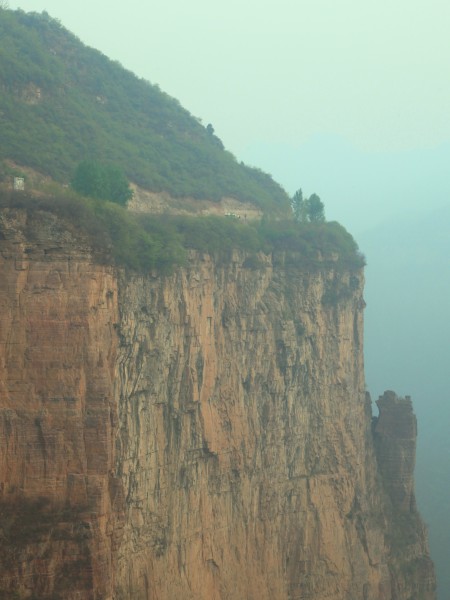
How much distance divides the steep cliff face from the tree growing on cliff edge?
123 inches

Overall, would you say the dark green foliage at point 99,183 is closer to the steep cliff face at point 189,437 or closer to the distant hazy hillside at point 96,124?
the distant hazy hillside at point 96,124

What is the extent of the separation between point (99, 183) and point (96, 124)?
10511mm

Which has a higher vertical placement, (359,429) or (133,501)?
(359,429)

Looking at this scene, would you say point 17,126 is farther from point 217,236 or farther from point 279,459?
point 279,459

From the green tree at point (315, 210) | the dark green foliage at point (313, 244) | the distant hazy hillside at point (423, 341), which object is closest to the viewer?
the dark green foliage at point (313, 244)

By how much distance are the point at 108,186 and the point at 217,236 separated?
9.23ft

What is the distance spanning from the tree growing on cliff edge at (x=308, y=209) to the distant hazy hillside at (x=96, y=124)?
0.59 m

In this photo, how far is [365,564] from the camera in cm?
3694

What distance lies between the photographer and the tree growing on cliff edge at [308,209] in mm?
40781

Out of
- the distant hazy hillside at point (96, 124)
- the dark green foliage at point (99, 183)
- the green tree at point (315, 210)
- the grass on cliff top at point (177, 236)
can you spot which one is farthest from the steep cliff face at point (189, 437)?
the distant hazy hillside at point (96, 124)

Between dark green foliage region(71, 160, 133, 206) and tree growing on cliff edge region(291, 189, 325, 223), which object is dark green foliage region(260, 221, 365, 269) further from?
dark green foliage region(71, 160, 133, 206)

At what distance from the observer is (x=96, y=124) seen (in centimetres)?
3919

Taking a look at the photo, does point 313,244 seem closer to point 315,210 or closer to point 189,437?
point 315,210

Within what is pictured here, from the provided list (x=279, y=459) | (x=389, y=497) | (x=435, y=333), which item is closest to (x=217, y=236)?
(x=279, y=459)
